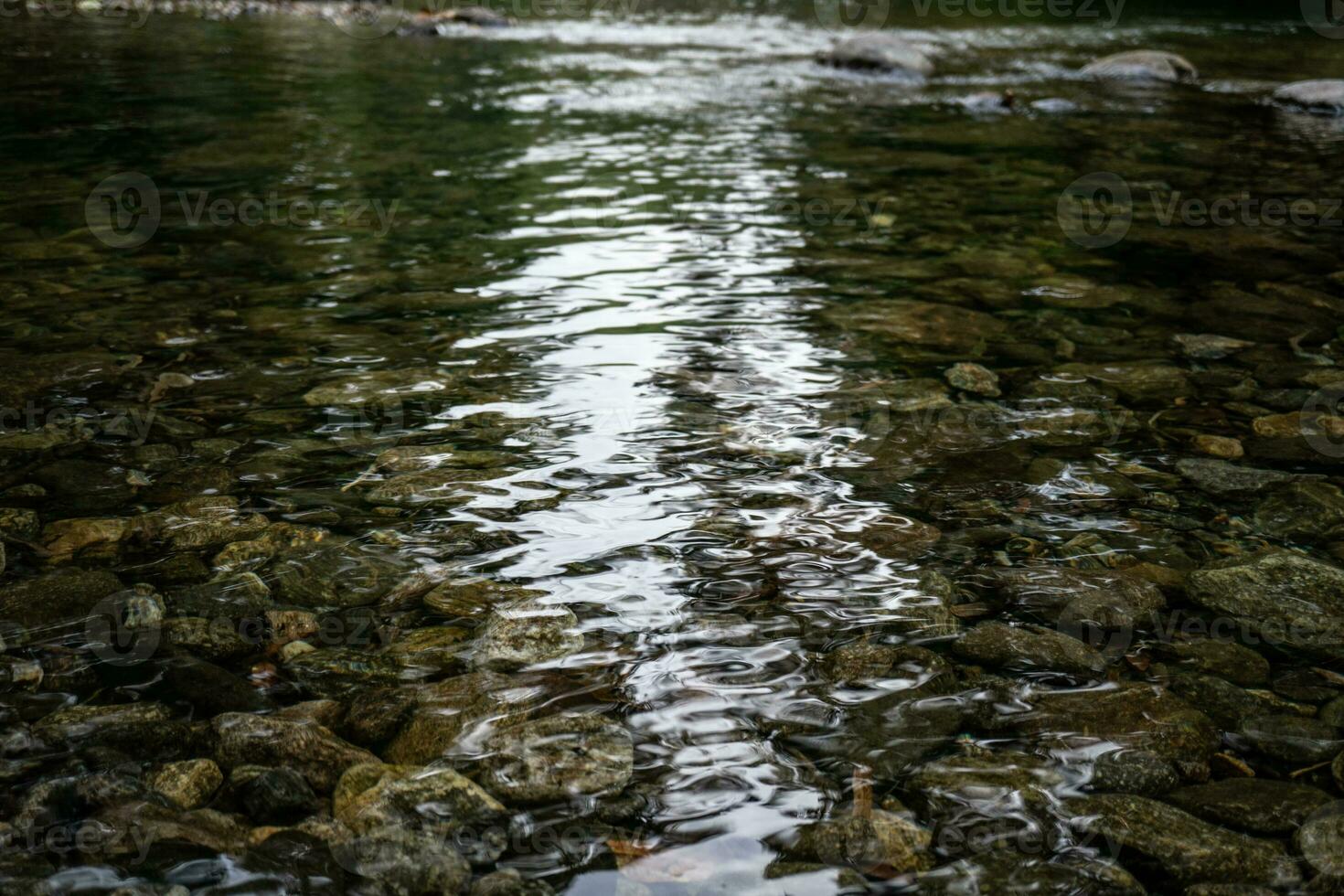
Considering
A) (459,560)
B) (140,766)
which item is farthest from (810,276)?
(140,766)

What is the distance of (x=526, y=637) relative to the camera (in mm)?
3312

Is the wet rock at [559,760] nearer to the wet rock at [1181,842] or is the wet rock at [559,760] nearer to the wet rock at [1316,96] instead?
the wet rock at [1181,842]

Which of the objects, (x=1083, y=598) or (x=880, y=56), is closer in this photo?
(x=1083, y=598)

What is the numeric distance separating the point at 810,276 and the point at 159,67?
531 inches

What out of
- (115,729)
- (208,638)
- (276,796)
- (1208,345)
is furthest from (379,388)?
(1208,345)

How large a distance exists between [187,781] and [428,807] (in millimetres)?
629

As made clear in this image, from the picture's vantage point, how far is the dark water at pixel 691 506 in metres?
2.63

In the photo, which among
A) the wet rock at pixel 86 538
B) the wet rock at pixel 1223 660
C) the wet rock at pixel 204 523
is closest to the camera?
the wet rock at pixel 1223 660

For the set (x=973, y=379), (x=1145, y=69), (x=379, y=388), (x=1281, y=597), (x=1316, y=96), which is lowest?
(x=1281, y=597)

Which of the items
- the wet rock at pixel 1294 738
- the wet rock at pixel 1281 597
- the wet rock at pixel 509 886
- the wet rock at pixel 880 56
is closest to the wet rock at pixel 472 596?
the wet rock at pixel 509 886

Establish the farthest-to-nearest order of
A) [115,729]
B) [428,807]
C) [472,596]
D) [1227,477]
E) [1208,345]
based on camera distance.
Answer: [1208,345], [1227,477], [472,596], [115,729], [428,807]

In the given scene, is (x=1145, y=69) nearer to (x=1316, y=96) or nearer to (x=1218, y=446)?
(x=1316, y=96)

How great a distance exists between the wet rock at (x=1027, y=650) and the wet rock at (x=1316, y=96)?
1437cm

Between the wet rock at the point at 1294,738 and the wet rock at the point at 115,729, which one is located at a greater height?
the wet rock at the point at 115,729
